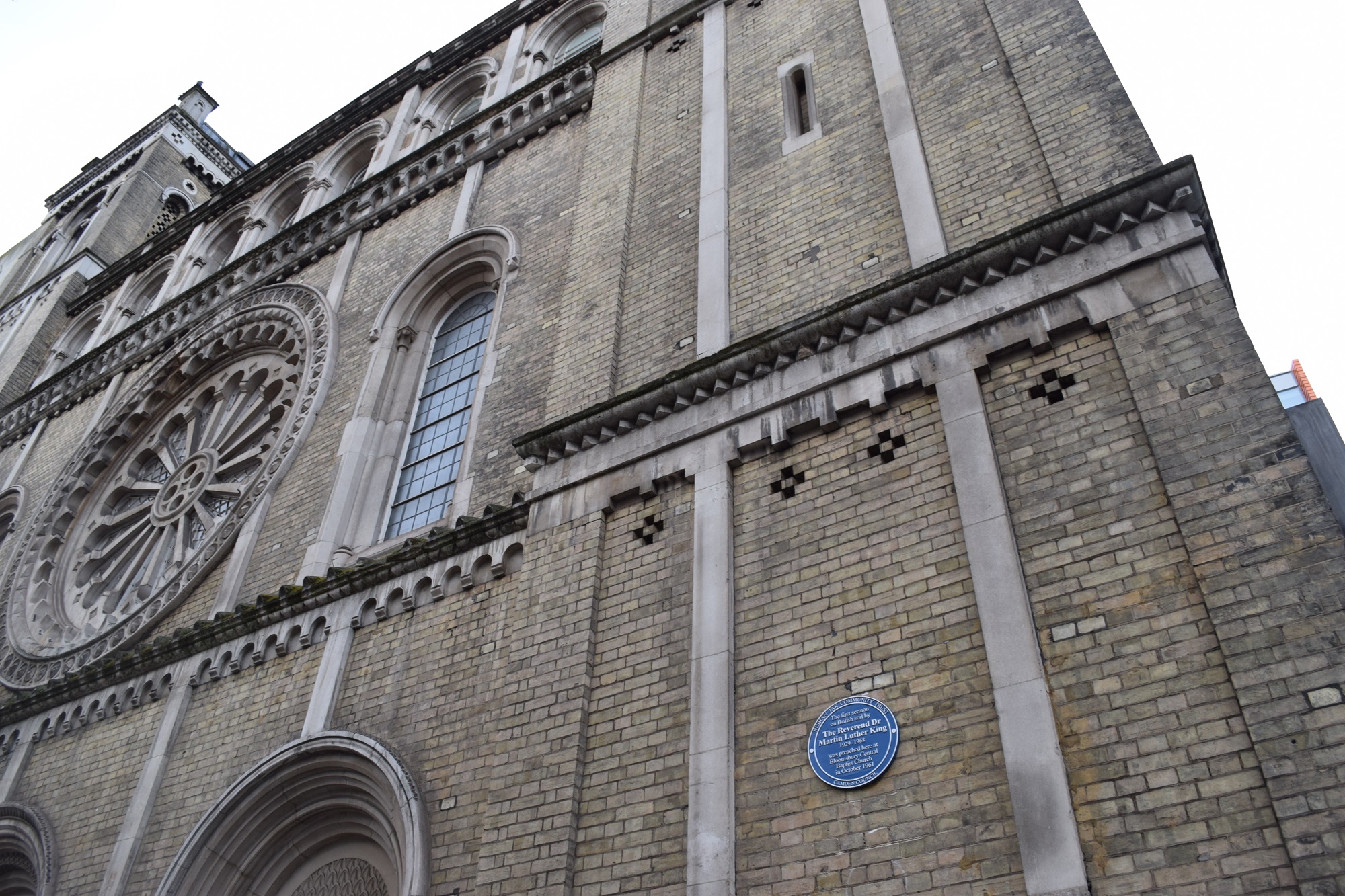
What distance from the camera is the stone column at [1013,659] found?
5234mm

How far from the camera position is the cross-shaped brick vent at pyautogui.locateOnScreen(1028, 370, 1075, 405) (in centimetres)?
685

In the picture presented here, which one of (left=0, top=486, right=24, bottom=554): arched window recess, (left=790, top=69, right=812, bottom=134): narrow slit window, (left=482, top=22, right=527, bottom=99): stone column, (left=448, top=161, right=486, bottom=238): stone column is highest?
(left=482, top=22, right=527, bottom=99): stone column

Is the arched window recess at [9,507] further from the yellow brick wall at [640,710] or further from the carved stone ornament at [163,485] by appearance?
the yellow brick wall at [640,710]

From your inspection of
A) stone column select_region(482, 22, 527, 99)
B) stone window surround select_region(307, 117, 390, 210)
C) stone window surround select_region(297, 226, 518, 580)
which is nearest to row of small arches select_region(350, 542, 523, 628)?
stone window surround select_region(297, 226, 518, 580)

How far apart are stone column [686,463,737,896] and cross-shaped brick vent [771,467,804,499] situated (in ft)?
1.33

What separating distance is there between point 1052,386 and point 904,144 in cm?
328

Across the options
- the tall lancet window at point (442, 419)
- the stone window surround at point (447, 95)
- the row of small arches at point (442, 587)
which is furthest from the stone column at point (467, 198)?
the row of small arches at point (442, 587)

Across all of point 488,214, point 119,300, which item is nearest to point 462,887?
point 488,214

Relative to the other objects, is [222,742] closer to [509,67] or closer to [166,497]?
[166,497]

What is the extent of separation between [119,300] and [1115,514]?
22.3 m

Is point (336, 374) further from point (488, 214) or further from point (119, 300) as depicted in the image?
point (119, 300)

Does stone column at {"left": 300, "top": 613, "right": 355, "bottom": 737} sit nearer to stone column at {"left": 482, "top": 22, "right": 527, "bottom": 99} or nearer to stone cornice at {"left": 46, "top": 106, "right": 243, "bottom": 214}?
stone column at {"left": 482, "top": 22, "right": 527, "bottom": 99}

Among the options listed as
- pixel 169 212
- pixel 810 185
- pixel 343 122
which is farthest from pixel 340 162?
pixel 810 185

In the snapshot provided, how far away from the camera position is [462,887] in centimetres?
768
